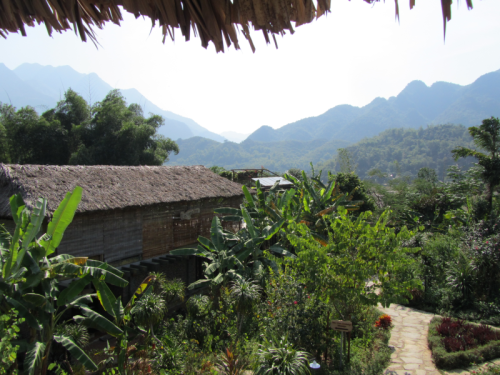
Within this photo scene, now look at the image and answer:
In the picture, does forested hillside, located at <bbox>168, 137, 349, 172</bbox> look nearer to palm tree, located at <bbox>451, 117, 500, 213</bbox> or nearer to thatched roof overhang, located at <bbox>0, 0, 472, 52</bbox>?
palm tree, located at <bbox>451, 117, 500, 213</bbox>

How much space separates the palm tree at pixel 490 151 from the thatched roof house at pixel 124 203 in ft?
35.9

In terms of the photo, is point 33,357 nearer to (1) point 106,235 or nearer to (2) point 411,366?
(1) point 106,235

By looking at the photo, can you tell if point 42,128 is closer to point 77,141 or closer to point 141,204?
point 77,141

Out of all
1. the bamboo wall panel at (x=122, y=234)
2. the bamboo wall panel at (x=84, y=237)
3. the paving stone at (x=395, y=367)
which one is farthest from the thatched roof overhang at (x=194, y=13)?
the paving stone at (x=395, y=367)

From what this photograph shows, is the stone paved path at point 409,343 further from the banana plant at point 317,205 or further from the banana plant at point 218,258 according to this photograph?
the banana plant at point 218,258

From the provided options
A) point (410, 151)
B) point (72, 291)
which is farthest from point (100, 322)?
point (410, 151)

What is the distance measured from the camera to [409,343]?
8.01 m

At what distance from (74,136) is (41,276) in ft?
71.0

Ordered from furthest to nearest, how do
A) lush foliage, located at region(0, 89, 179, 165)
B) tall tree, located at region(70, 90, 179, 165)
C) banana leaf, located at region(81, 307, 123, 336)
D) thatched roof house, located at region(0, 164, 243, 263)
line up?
tall tree, located at region(70, 90, 179, 165) < lush foliage, located at region(0, 89, 179, 165) < thatched roof house, located at region(0, 164, 243, 263) < banana leaf, located at region(81, 307, 123, 336)

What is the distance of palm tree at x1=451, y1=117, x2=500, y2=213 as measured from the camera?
44.7 ft

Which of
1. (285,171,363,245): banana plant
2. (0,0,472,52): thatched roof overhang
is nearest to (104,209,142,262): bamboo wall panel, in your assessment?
(285,171,363,245): banana plant

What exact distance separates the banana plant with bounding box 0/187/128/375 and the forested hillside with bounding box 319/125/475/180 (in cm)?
10004

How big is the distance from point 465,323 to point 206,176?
9369mm

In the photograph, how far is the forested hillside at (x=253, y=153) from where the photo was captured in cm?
15012
